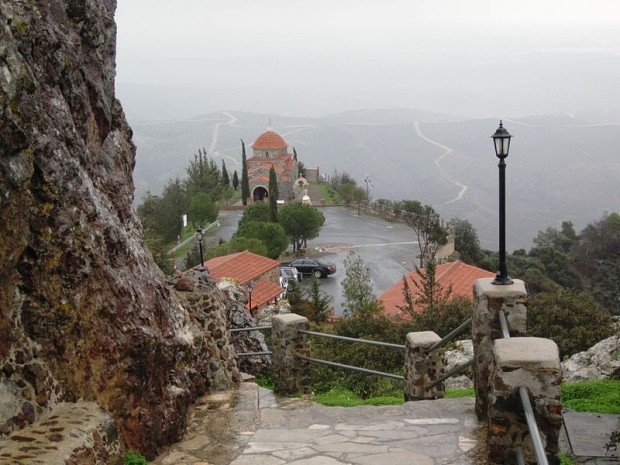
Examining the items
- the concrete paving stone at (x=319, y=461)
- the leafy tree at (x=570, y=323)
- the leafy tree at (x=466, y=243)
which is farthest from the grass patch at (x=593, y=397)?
the leafy tree at (x=466, y=243)

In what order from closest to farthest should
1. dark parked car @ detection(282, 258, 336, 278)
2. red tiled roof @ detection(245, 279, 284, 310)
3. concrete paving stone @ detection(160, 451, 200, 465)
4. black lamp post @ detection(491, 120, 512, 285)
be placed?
concrete paving stone @ detection(160, 451, 200, 465) → black lamp post @ detection(491, 120, 512, 285) → red tiled roof @ detection(245, 279, 284, 310) → dark parked car @ detection(282, 258, 336, 278)

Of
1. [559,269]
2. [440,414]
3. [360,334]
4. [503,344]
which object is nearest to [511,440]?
[503,344]

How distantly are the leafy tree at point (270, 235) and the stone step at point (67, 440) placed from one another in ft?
130

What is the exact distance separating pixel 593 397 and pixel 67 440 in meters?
5.29

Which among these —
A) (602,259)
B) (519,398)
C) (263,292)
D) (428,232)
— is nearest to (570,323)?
(519,398)

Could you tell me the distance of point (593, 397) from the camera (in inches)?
290

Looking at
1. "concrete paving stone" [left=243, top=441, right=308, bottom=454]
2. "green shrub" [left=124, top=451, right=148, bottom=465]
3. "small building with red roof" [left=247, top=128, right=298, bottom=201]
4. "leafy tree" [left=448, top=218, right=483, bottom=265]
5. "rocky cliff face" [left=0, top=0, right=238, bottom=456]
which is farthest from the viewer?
"small building with red roof" [left=247, top=128, right=298, bottom=201]

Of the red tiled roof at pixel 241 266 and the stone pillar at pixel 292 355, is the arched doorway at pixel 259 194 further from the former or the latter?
the stone pillar at pixel 292 355

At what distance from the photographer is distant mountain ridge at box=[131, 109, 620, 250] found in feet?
371

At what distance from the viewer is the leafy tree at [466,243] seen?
5181 centimetres

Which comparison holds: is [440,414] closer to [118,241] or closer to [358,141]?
[118,241]

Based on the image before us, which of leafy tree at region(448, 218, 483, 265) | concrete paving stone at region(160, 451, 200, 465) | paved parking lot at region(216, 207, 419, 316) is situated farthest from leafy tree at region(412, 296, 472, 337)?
leafy tree at region(448, 218, 483, 265)

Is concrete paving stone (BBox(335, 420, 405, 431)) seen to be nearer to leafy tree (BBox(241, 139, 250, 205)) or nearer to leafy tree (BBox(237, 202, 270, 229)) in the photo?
leafy tree (BBox(237, 202, 270, 229))

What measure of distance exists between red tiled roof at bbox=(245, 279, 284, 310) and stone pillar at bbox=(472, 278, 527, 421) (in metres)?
21.2
